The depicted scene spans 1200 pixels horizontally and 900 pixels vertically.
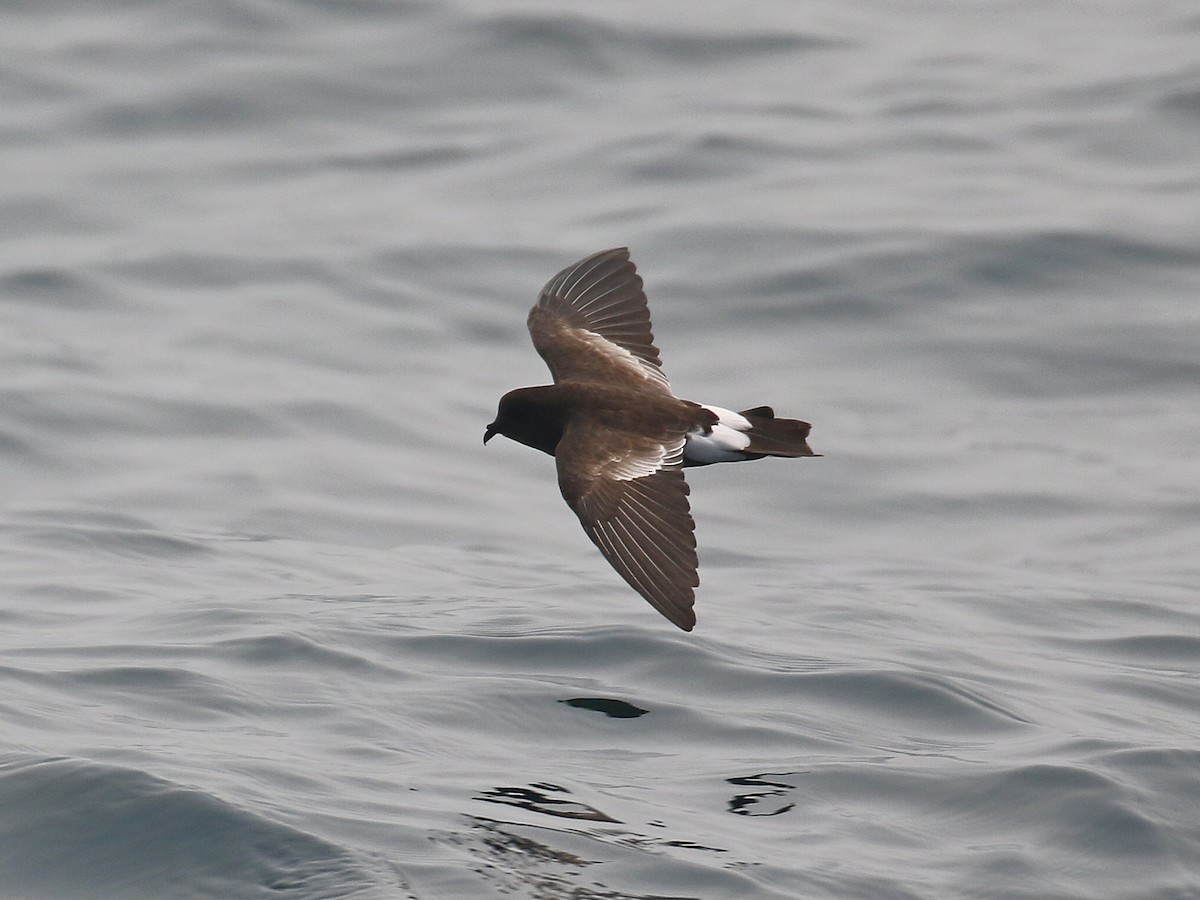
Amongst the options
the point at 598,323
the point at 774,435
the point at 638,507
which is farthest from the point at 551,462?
the point at 638,507

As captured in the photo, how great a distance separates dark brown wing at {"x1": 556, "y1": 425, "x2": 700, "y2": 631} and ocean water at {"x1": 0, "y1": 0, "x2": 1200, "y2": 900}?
2.14 ft

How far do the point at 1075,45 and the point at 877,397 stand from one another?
301 inches

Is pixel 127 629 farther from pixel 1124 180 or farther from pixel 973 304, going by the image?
pixel 1124 180

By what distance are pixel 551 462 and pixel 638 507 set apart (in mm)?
5532

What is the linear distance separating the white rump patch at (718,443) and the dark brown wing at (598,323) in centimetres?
86

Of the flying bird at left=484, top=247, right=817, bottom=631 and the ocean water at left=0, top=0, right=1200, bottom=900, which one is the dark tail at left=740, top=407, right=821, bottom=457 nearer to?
the flying bird at left=484, top=247, right=817, bottom=631

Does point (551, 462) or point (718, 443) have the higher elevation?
point (718, 443)

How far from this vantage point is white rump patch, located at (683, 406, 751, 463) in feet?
21.6

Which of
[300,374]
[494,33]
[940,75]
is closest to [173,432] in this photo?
[300,374]

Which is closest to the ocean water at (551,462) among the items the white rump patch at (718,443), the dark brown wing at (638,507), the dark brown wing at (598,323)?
the dark brown wing at (638,507)

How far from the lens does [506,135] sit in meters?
16.0

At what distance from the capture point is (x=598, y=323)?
26.1ft

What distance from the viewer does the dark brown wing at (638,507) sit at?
18.4 ft

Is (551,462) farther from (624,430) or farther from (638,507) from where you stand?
(638,507)
